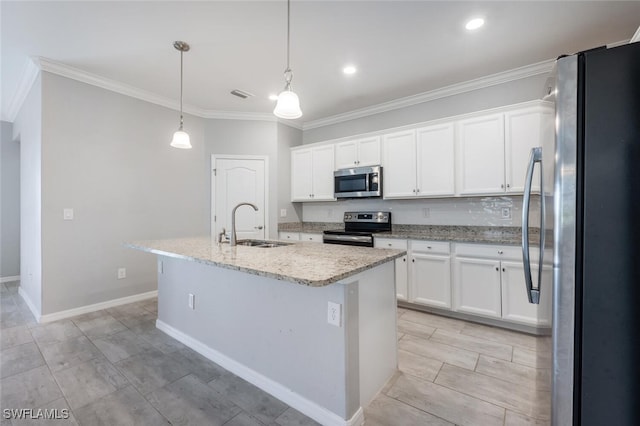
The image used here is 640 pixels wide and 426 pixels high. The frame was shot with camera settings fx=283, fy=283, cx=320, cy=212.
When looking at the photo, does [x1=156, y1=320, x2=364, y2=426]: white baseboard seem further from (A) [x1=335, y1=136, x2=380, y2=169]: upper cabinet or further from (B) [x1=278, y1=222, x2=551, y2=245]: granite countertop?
(A) [x1=335, y1=136, x2=380, y2=169]: upper cabinet

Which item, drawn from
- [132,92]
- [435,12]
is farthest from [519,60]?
[132,92]

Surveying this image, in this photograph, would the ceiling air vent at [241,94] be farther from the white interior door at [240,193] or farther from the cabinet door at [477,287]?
the cabinet door at [477,287]

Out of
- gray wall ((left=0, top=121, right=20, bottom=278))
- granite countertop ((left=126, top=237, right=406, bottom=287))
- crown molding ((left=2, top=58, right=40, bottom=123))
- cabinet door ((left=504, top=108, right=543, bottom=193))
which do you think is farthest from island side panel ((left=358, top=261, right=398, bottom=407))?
gray wall ((left=0, top=121, right=20, bottom=278))

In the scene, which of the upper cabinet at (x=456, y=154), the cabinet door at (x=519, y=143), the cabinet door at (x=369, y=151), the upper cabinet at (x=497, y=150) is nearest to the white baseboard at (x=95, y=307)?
the upper cabinet at (x=456, y=154)

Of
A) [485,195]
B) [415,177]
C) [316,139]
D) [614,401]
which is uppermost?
[316,139]

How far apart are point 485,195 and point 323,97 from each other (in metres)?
2.35

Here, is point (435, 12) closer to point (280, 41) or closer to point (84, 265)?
point (280, 41)

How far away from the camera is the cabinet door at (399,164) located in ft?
11.5

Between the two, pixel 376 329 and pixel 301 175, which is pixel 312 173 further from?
pixel 376 329

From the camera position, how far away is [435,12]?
2.17 m

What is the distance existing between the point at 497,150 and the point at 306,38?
2.21 m

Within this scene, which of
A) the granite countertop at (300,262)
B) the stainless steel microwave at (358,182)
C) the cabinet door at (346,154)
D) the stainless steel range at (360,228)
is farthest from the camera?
the cabinet door at (346,154)

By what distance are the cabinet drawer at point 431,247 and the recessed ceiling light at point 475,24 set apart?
1.97 meters

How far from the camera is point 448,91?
138 inches
